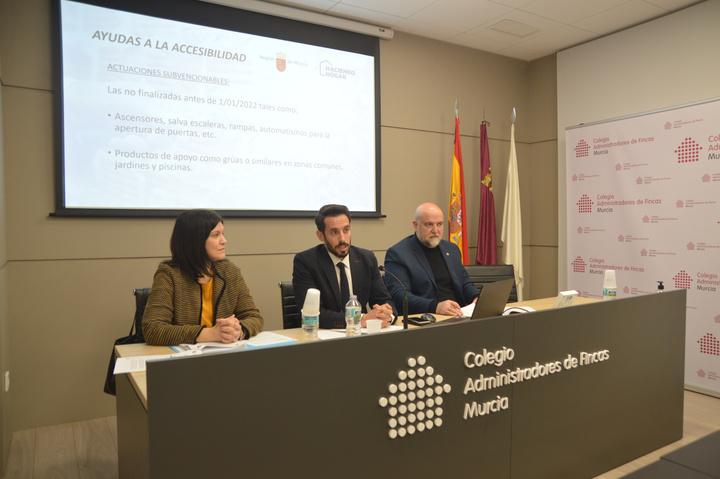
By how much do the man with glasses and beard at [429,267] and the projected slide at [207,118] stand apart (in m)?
0.93

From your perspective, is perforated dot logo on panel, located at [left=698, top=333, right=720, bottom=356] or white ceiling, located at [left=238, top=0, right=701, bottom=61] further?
white ceiling, located at [left=238, top=0, right=701, bottom=61]

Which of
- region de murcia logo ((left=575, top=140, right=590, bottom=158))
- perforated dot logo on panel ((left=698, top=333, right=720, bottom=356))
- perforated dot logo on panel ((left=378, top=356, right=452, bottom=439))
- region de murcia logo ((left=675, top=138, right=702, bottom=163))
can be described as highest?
region de murcia logo ((left=575, top=140, right=590, bottom=158))

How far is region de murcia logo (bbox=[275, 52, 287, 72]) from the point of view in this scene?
3.88 metres

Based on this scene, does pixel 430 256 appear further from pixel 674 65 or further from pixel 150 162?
pixel 674 65

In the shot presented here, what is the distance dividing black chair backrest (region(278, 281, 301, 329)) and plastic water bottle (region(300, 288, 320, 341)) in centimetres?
63

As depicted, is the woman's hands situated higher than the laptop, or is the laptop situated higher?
the laptop

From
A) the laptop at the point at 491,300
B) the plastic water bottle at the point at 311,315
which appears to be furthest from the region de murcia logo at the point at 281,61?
the laptop at the point at 491,300

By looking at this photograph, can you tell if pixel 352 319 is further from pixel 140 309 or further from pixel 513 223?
pixel 513 223

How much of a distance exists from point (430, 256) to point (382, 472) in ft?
6.79

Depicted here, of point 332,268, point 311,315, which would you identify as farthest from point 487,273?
point 311,315

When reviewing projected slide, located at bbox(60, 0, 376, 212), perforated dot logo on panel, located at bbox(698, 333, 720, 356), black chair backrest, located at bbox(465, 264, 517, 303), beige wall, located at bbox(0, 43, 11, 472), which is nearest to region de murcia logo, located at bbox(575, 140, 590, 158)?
black chair backrest, located at bbox(465, 264, 517, 303)

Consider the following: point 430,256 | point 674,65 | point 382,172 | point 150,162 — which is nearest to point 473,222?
point 382,172

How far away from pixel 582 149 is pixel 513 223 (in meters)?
0.93

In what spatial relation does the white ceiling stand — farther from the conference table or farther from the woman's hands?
the woman's hands
